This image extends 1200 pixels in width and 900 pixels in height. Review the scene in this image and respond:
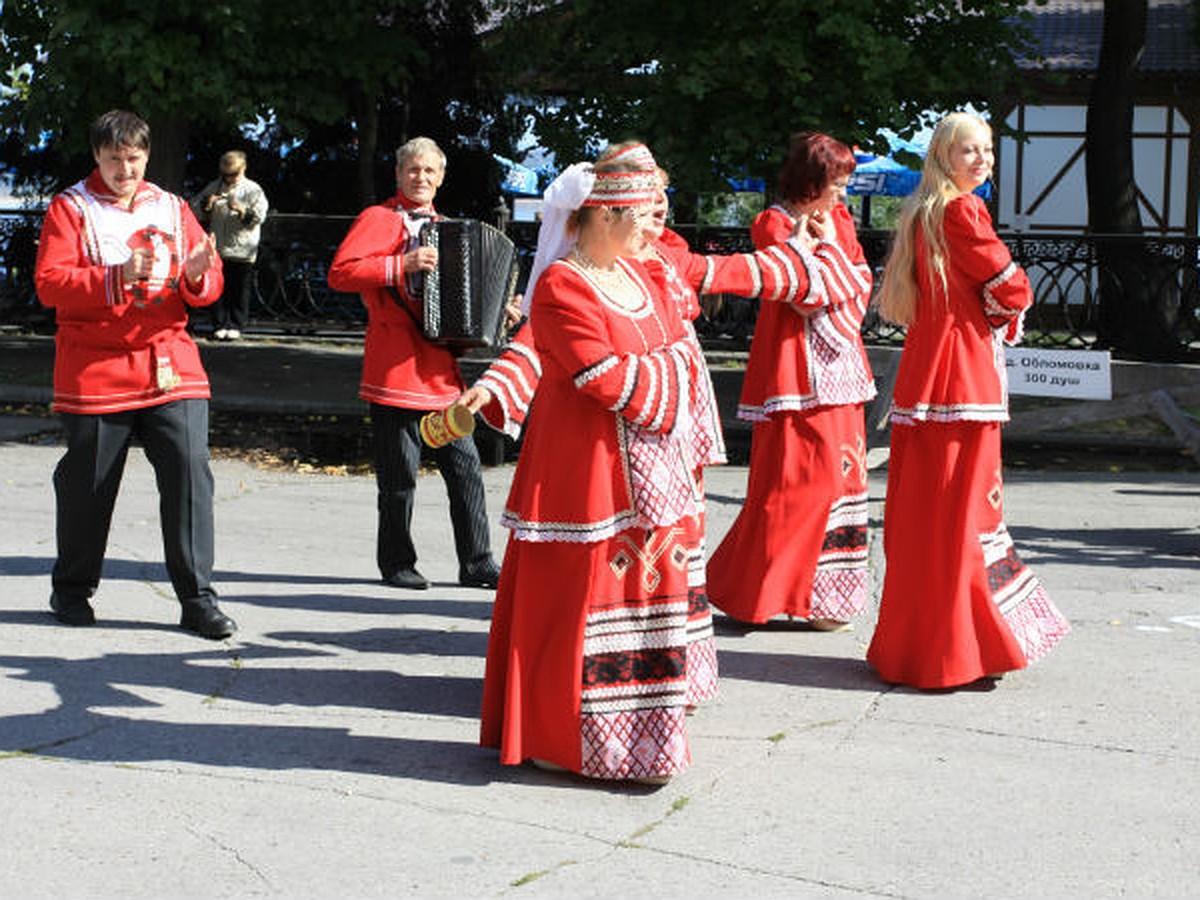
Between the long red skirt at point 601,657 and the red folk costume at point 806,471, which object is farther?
the red folk costume at point 806,471

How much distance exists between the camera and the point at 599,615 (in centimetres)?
529

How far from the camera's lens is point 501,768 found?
217 inches

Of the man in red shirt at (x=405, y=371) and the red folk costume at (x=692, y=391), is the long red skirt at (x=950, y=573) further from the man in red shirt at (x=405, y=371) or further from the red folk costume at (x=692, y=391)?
the man in red shirt at (x=405, y=371)

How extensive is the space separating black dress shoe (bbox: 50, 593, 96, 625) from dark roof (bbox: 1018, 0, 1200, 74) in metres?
19.5

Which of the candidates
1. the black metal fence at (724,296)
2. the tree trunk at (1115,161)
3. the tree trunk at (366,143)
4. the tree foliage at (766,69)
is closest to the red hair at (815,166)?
the tree foliage at (766,69)

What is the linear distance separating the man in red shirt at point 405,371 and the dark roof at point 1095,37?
18119mm

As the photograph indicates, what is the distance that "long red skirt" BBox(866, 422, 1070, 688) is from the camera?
20.9ft

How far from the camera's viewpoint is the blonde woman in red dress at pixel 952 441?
636cm

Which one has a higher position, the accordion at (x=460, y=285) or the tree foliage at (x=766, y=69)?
the tree foliage at (x=766, y=69)

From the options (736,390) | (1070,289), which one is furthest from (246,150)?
(1070,289)

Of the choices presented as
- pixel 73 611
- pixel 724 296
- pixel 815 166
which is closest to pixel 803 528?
pixel 815 166

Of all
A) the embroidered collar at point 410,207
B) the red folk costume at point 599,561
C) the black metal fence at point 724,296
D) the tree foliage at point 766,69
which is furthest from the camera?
the black metal fence at point 724,296

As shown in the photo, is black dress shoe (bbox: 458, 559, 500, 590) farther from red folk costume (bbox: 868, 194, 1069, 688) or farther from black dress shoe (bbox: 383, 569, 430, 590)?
red folk costume (bbox: 868, 194, 1069, 688)

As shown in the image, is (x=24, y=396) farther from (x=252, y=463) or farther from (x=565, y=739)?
(x=565, y=739)
